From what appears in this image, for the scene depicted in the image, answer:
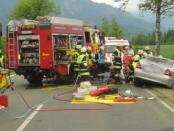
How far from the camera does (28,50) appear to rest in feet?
82.9

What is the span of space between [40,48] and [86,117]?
34.4 ft

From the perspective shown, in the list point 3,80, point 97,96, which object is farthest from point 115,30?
point 3,80

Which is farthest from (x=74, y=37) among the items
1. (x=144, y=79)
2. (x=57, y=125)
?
(x=57, y=125)

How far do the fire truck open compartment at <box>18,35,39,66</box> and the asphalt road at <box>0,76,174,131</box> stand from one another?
20.1ft

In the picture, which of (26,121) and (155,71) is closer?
(26,121)

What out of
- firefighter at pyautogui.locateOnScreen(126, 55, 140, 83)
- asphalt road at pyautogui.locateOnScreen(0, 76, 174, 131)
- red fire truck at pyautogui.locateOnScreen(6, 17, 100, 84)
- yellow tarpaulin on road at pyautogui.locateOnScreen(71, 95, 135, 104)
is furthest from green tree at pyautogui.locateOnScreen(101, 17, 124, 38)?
asphalt road at pyautogui.locateOnScreen(0, 76, 174, 131)

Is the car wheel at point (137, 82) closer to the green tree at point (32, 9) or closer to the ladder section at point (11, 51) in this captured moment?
the ladder section at point (11, 51)

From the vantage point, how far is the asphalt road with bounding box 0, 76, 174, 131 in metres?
12.5

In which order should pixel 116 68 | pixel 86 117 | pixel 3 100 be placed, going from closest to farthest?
pixel 86 117 < pixel 3 100 < pixel 116 68

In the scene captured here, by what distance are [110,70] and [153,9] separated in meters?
5.30

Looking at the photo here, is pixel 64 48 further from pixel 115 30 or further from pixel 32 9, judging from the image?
pixel 115 30

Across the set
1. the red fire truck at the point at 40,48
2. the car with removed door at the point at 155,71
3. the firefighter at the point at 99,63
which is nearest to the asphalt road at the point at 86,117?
the car with removed door at the point at 155,71

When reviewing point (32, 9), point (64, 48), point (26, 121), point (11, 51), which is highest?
point (32, 9)

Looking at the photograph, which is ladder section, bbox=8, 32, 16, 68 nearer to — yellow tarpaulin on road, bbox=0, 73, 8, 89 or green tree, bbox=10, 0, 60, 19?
yellow tarpaulin on road, bbox=0, 73, 8, 89
